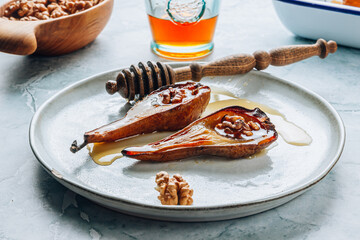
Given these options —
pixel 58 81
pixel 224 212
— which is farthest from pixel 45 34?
pixel 224 212

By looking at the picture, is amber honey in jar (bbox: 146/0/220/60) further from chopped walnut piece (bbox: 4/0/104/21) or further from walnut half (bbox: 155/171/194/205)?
walnut half (bbox: 155/171/194/205)

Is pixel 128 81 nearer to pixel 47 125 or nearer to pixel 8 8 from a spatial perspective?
pixel 47 125

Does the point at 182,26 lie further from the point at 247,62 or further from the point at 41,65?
the point at 41,65

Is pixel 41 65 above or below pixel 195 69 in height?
below

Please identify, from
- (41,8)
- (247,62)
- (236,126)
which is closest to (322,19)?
(247,62)

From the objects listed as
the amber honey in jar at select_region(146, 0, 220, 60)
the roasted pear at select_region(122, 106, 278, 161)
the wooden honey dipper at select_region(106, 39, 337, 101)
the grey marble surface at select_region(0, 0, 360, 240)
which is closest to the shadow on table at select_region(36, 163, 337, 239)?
the grey marble surface at select_region(0, 0, 360, 240)

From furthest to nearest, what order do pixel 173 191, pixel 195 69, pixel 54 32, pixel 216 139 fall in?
pixel 54 32, pixel 195 69, pixel 216 139, pixel 173 191

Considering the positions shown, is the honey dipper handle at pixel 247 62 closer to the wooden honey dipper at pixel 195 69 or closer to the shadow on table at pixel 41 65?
the wooden honey dipper at pixel 195 69
